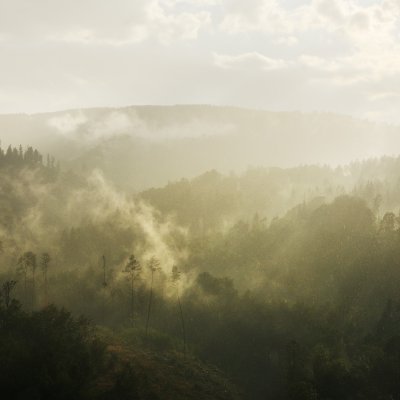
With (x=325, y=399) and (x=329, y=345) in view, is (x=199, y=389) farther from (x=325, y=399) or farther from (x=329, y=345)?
(x=329, y=345)

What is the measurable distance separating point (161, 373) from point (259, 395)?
4344cm

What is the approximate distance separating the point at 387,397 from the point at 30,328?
10591cm

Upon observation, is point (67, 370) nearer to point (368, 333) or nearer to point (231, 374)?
point (231, 374)

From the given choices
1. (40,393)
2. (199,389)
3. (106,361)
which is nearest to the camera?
(40,393)

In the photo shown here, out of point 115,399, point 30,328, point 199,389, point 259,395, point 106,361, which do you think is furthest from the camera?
point 259,395

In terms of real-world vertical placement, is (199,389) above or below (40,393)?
below

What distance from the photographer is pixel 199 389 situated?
491 feet

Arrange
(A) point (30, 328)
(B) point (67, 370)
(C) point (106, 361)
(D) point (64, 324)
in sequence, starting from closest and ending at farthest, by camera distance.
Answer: (B) point (67, 370) → (A) point (30, 328) → (D) point (64, 324) → (C) point (106, 361)

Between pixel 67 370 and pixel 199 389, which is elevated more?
pixel 67 370

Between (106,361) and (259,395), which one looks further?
(259,395)

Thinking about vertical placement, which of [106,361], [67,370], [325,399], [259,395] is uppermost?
[67,370]

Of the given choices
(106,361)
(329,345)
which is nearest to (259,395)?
(329,345)

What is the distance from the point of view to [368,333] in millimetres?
196500

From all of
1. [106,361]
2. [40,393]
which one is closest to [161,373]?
[106,361]
